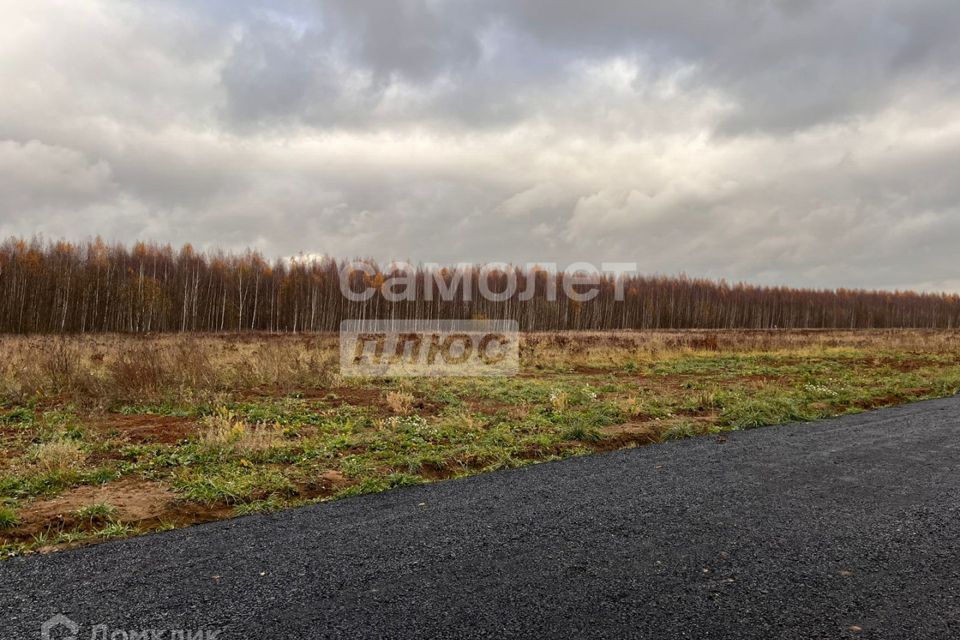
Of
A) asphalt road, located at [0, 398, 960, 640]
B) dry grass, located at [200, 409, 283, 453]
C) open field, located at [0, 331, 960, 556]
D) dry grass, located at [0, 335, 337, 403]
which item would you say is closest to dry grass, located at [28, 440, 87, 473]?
open field, located at [0, 331, 960, 556]

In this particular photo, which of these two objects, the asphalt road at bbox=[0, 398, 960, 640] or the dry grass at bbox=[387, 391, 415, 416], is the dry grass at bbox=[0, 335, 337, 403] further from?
the asphalt road at bbox=[0, 398, 960, 640]

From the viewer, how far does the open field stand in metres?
5.96

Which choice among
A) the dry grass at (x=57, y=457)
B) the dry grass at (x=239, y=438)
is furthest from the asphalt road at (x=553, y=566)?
the dry grass at (x=57, y=457)

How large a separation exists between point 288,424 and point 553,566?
6927 millimetres

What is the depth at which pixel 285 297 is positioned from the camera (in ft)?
181

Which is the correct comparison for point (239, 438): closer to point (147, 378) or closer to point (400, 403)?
point (400, 403)

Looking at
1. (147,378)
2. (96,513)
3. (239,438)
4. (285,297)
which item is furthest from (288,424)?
(285,297)

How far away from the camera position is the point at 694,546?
439 centimetres

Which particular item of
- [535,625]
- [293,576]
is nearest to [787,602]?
[535,625]

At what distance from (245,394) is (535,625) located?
11011mm

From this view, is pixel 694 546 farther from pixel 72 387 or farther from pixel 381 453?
pixel 72 387

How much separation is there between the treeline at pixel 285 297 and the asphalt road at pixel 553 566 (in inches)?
1874

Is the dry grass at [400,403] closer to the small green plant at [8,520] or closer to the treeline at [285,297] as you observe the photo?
the small green plant at [8,520]

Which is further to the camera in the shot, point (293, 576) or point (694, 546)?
point (694, 546)
